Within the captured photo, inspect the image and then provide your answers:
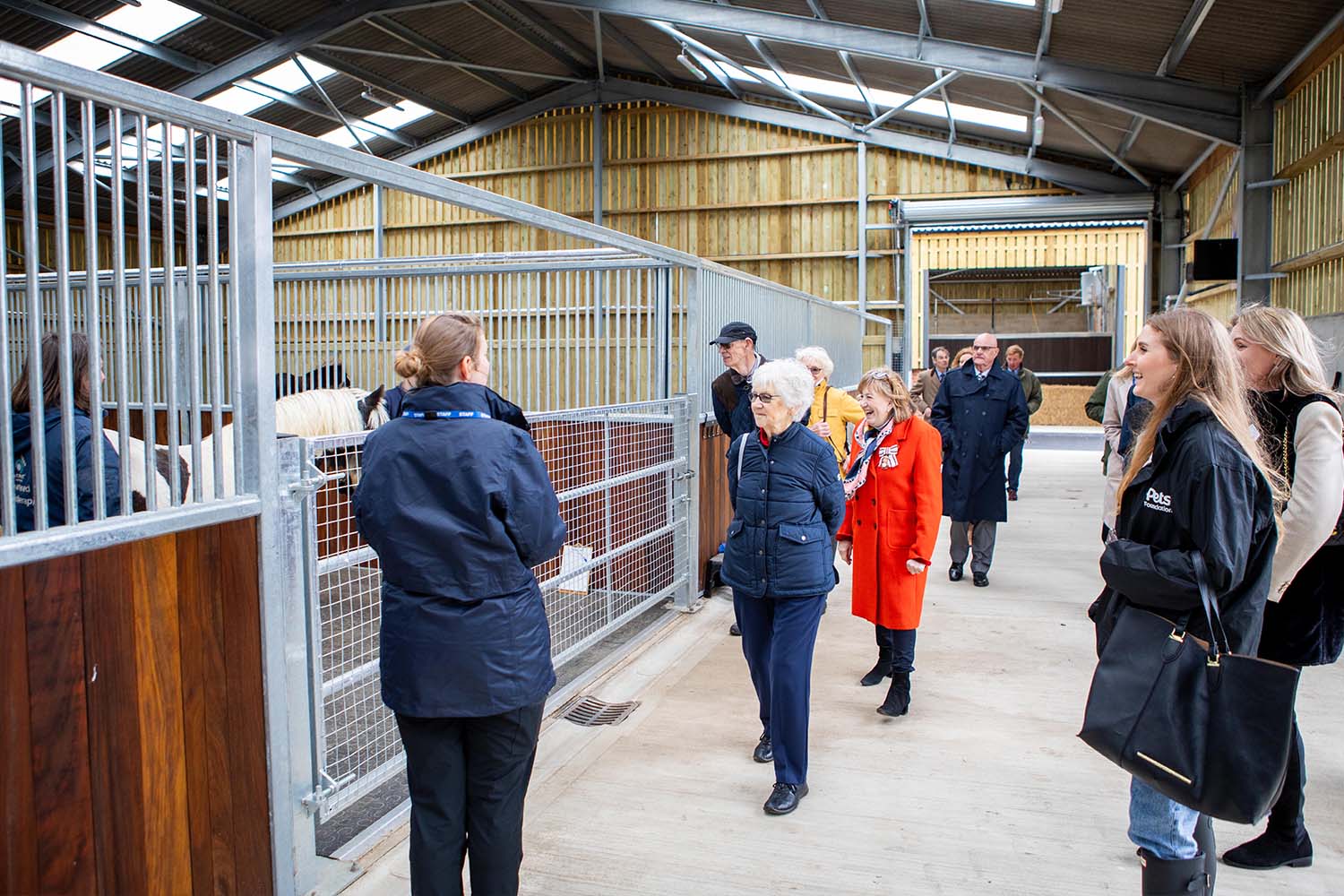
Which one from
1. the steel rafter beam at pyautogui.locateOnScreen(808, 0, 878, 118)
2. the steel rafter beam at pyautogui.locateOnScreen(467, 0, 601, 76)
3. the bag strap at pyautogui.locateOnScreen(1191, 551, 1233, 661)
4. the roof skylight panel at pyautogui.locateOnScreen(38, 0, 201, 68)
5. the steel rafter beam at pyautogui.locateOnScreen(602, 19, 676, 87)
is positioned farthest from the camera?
the steel rafter beam at pyautogui.locateOnScreen(602, 19, 676, 87)

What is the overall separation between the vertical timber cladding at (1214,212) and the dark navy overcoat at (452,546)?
383 inches

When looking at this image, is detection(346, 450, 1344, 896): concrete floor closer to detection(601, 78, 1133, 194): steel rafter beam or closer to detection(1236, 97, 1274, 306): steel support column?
detection(1236, 97, 1274, 306): steel support column

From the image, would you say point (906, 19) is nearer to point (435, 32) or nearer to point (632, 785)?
point (435, 32)

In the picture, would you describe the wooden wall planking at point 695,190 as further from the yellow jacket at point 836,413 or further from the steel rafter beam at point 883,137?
the yellow jacket at point 836,413

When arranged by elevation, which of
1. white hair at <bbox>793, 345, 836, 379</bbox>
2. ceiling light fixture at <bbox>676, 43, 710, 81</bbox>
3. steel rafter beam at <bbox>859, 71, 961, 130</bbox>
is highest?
ceiling light fixture at <bbox>676, 43, 710, 81</bbox>

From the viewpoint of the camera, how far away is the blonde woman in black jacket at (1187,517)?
1.88 metres

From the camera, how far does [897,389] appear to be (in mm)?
4031

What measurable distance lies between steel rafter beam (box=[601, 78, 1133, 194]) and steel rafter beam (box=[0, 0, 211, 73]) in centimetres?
691

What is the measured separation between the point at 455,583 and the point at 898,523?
2.33 meters

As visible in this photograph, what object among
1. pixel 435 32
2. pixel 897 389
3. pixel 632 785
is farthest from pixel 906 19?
pixel 632 785

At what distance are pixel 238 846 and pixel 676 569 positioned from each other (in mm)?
3482

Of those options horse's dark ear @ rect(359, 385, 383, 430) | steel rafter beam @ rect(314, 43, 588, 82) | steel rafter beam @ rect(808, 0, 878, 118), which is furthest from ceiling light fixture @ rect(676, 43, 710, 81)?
horse's dark ear @ rect(359, 385, 383, 430)

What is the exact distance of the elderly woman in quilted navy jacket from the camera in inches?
118

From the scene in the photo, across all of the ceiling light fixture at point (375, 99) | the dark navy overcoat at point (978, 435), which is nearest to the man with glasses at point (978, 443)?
the dark navy overcoat at point (978, 435)
